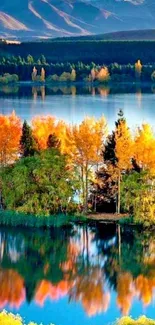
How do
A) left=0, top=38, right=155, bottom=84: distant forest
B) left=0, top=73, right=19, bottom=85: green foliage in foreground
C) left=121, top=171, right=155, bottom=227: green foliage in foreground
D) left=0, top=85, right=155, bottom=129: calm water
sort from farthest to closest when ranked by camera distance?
left=0, top=38, right=155, bottom=84: distant forest, left=0, top=73, right=19, bottom=85: green foliage in foreground, left=0, top=85, right=155, bottom=129: calm water, left=121, top=171, right=155, bottom=227: green foliage in foreground

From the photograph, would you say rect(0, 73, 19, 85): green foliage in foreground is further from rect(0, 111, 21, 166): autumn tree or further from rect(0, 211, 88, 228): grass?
rect(0, 211, 88, 228): grass

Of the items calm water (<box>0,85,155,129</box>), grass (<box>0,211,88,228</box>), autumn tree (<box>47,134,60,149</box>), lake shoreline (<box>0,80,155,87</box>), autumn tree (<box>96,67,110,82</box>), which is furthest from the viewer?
autumn tree (<box>96,67,110,82</box>)

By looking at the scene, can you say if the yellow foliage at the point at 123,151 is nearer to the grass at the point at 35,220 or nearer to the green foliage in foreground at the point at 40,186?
the green foliage in foreground at the point at 40,186

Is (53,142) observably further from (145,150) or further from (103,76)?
(103,76)

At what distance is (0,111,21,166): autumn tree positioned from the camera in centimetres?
3406

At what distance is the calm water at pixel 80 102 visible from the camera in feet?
200

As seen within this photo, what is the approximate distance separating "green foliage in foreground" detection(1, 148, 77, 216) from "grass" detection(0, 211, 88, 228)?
0.24 meters

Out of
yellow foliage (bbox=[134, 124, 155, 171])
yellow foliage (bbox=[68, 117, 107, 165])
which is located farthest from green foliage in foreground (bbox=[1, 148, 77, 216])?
yellow foliage (bbox=[134, 124, 155, 171])

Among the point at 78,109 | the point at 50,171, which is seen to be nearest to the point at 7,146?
the point at 50,171

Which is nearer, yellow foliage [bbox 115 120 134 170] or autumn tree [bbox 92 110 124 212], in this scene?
yellow foliage [bbox 115 120 134 170]

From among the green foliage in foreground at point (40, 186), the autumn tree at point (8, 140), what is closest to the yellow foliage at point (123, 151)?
the green foliage in foreground at point (40, 186)

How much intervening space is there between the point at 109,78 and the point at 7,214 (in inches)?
3022

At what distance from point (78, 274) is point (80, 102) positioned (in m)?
48.6

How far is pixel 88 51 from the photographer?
435 ft
